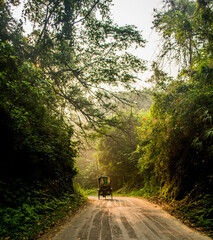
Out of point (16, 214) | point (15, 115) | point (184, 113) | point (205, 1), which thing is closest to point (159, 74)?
point (184, 113)

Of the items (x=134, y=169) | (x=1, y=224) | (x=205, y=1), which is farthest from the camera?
(x=134, y=169)

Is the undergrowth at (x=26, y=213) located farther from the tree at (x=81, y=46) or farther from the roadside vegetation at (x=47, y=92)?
the tree at (x=81, y=46)

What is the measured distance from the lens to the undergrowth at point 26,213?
13.9 feet

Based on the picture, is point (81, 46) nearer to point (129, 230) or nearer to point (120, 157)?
point (129, 230)

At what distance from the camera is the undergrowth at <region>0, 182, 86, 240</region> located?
13.9 ft

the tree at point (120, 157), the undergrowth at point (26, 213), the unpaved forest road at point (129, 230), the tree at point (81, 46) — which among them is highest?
the tree at point (81, 46)

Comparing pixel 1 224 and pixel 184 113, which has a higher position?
pixel 184 113

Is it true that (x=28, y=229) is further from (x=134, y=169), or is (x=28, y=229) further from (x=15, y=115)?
(x=134, y=169)

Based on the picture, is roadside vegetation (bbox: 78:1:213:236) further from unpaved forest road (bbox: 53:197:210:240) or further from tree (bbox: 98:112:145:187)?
tree (bbox: 98:112:145:187)

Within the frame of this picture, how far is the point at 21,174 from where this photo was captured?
671 centimetres

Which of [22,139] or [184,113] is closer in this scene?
[22,139]

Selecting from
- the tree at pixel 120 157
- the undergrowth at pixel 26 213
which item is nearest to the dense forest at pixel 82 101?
the undergrowth at pixel 26 213

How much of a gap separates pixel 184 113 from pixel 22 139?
23.0 ft

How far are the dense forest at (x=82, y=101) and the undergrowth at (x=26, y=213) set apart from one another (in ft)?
0.12
